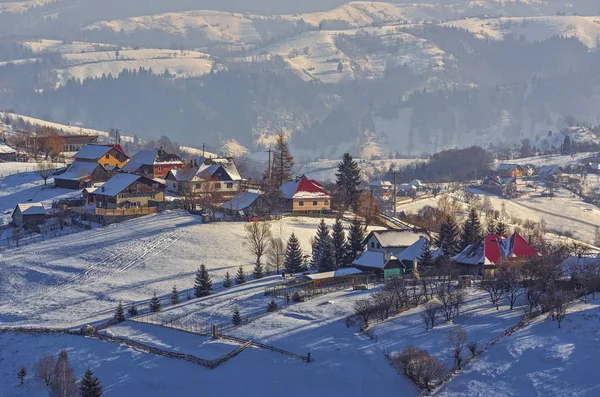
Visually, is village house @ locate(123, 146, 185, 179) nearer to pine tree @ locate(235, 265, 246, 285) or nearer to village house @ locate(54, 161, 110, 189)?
village house @ locate(54, 161, 110, 189)

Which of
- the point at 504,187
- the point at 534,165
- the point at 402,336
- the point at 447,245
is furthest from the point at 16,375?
the point at 534,165

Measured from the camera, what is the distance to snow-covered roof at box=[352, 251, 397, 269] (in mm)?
58156

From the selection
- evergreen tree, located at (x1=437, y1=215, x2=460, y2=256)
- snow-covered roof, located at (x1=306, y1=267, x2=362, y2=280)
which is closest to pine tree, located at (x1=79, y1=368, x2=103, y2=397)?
snow-covered roof, located at (x1=306, y1=267, x2=362, y2=280)

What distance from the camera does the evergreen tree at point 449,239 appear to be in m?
62.0

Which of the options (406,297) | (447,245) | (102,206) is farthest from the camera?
(102,206)

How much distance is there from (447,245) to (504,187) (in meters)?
77.1

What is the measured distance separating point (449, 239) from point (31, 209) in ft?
101

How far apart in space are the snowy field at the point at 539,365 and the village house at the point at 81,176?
47772mm

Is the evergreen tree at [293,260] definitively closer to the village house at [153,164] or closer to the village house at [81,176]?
the village house at [81,176]

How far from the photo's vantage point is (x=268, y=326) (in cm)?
4719

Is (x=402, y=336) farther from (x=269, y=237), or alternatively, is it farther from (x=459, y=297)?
(x=269, y=237)

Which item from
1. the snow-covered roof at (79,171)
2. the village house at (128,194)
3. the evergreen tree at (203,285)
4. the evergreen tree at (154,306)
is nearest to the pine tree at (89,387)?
the evergreen tree at (154,306)

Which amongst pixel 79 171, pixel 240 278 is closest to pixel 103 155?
pixel 79 171

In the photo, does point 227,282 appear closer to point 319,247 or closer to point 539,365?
point 319,247
